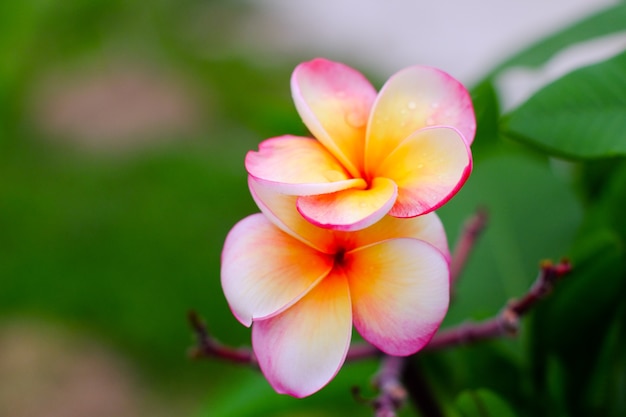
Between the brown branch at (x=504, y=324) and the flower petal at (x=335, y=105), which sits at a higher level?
the flower petal at (x=335, y=105)

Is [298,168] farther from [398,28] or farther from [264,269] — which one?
[398,28]

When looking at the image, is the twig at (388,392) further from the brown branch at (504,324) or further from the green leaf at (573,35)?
the green leaf at (573,35)

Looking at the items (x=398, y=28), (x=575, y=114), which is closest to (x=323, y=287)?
(x=575, y=114)

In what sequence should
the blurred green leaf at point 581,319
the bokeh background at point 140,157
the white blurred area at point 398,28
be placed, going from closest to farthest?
the blurred green leaf at point 581,319 < the bokeh background at point 140,157 < the white blurred area at point 398,28

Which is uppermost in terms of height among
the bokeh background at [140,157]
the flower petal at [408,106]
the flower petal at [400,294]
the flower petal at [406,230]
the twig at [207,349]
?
the flower petal at [408,106]

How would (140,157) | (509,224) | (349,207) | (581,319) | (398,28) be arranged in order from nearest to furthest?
(349,207) < (581,319) < (509,224) < (140,157) < (398,28)

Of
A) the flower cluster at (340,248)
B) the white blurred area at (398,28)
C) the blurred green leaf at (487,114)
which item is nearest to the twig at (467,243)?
the blurred green leaf at (487,114)

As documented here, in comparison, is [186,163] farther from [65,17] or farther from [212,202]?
[65,17]
